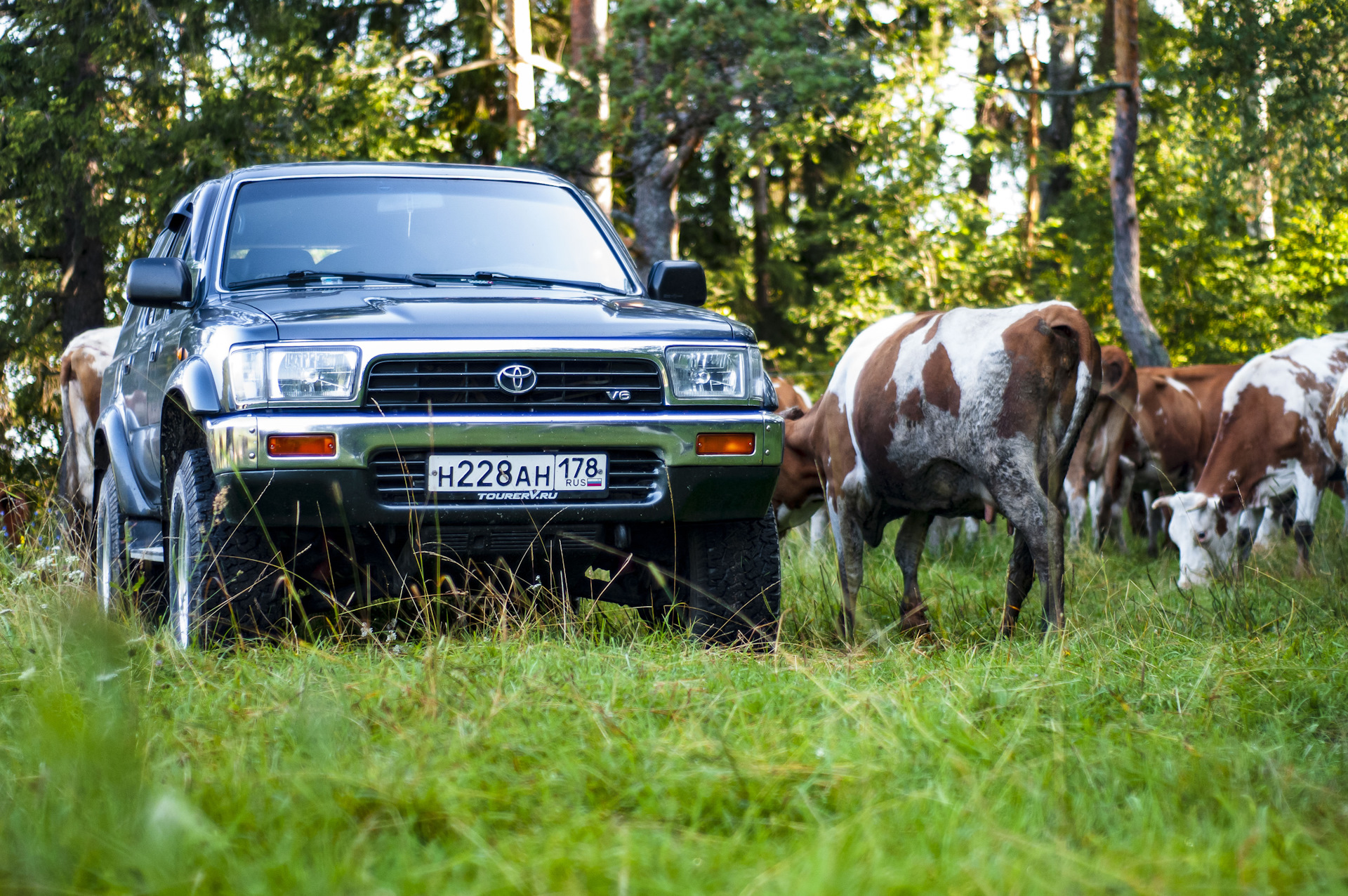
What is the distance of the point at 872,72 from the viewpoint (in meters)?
18.0

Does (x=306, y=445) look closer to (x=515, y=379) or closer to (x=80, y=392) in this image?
(x=515, y=379)

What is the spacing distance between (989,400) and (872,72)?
42.6 feet

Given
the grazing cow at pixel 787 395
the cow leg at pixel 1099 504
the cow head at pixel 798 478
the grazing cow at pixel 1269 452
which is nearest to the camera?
the cow head at pixel 798 478

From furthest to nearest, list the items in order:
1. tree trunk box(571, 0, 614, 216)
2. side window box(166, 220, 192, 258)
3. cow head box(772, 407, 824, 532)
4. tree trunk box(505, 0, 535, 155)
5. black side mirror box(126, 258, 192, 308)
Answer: tree trunk box(505, 0, 535, 155), tree trunk box(571, 0, 614, 216), cow head box(772, 407, 824, 532), side window box(166, 220, 192, 258), black side mirror box(126, 258, 192, 308)

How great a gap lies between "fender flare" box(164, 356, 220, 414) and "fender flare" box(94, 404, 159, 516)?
1.01 m

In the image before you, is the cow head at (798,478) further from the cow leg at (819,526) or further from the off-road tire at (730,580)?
the off-road tire at (730,580)

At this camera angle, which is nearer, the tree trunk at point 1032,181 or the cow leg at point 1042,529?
the cow leg at point 1042,529

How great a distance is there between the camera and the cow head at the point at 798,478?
8.81 meters

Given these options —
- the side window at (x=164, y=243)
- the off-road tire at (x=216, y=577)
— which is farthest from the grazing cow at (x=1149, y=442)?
the off-road tire at (x=216, y=577)

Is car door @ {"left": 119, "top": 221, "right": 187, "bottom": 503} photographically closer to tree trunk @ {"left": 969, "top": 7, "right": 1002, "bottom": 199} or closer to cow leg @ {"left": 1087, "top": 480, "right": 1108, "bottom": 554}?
cow leg @ {"left": 1087, "top": 480, "right": 1108, "bottom": 554}

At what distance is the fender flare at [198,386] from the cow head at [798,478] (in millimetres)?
4577

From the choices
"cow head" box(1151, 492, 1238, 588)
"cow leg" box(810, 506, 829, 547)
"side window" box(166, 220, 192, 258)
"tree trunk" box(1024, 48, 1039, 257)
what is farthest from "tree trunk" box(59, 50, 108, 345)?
"tree trunk" box(1024, 48, 1039, 257)

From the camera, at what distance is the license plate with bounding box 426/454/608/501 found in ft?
14.8

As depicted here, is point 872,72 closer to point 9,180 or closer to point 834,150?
point 834,150
